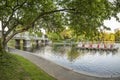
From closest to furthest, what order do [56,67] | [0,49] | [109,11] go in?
[109,11] → [0,49] → [56,67]

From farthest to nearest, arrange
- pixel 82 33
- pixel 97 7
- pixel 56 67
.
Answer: pixel 56 67
pixel 82 33
pixel 97 7

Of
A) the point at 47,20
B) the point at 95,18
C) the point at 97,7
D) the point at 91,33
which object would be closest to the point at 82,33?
the point at 91,33

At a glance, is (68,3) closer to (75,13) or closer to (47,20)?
(75,13)

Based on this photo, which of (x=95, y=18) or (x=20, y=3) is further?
(x=20, y=3)

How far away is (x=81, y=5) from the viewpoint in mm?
10086

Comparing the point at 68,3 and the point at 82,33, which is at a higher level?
the point at 68,3

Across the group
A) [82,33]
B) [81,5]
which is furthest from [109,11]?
[82,33]

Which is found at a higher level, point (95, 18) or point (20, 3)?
point (20, 3)

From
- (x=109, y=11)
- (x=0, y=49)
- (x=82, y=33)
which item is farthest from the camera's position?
(x=0, y=49)

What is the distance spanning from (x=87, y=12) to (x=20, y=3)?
16.9 feet

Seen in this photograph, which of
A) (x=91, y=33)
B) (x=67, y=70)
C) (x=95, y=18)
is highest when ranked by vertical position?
(x=95, y=18)

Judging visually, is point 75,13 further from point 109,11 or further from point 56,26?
point 56,26

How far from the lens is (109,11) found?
9969 mm

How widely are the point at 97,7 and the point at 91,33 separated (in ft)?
7.50
